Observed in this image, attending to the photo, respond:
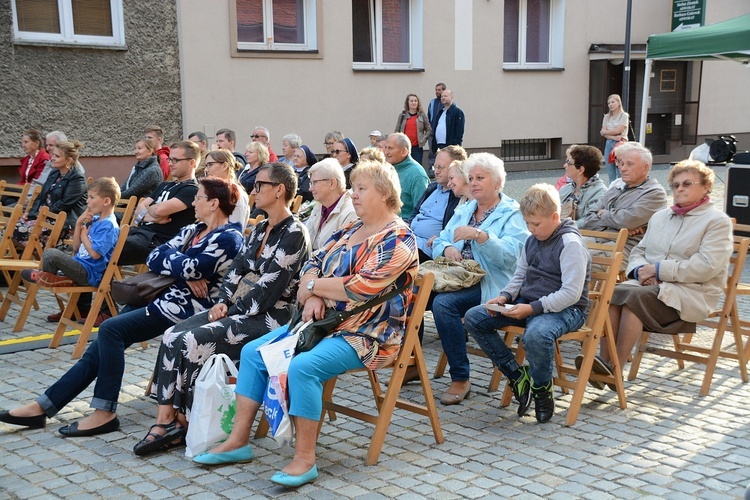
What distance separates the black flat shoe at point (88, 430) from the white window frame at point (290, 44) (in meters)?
11.0

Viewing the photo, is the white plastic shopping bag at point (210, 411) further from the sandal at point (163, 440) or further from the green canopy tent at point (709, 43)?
the green canopy tent at point (709, 43)

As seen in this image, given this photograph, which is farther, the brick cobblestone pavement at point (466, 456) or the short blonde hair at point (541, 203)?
the short blonde hair at point (541, 203)

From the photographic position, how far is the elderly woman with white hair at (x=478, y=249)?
545 centimetres

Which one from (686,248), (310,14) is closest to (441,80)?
(310,14)

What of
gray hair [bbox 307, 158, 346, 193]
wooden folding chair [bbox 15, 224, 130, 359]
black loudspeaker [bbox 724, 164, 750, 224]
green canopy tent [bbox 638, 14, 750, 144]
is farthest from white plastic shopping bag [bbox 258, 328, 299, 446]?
green canopy tent [bbox 638, 14, 750, 144]

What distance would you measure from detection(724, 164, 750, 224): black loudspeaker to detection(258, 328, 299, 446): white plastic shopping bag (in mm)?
7882

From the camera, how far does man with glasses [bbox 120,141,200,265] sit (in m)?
6.99

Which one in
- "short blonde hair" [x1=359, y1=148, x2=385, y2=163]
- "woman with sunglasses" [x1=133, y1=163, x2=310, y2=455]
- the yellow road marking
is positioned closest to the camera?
"woman with sunglasses" [x1=133, y1=163, x2=310, y2=455]

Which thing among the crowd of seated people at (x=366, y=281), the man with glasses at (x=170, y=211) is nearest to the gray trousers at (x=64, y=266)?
the man with glasses at (x=170, y=211)

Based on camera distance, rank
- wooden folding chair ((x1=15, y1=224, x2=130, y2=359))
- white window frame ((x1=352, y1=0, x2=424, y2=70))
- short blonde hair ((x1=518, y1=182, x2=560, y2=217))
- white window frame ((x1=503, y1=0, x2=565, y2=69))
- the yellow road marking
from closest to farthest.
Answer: short blonde hair ((x1=518, y1=182, x2=560, y2=217)) < wooden folding chair ((x1=15, y1=224, x2=130, y2=359)) < the yellow road marking < white window frame ((x1=352, y1=0, x2=424, y2=70)) < white window frame ((x1=503, y1=0, x2=565, y2=69))

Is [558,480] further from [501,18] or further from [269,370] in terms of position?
[501,18]

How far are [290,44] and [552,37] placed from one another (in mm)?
6818

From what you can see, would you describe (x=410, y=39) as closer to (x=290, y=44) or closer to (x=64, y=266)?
(x=290, y=44)

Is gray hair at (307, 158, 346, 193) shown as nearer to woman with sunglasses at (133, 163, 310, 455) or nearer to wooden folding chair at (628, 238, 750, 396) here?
woman with sunglasses at (133, 163, 310, 455)
